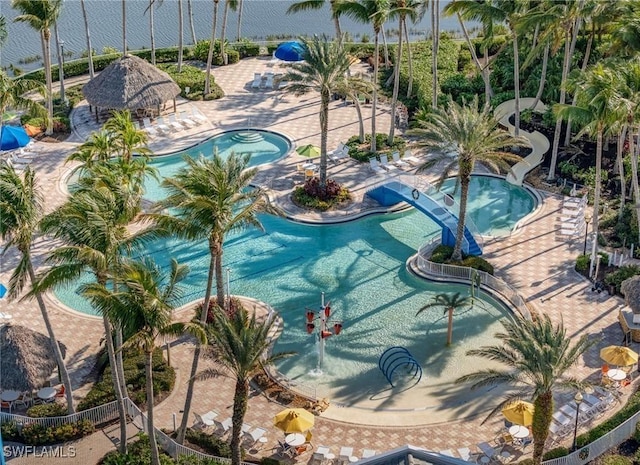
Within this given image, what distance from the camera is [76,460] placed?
1315 inches

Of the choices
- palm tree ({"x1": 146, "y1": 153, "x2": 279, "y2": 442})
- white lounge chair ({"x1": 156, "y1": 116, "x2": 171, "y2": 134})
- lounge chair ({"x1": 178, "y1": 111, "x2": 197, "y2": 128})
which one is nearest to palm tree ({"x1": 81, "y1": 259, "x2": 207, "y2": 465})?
palm tree ({"x1": 146, "y1": 153, "x2": 279, "y2": 442})

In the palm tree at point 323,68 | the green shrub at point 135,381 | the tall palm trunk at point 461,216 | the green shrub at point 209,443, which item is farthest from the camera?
the palm tree at point 323,68

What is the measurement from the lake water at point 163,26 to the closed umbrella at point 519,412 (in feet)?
174

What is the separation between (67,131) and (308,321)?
91.5 ft

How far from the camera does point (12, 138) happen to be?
54906 mm

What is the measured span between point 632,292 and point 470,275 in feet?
25.5

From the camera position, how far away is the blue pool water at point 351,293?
38.9 meters

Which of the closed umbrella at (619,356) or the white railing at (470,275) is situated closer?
the closed umbrella at (619,356)

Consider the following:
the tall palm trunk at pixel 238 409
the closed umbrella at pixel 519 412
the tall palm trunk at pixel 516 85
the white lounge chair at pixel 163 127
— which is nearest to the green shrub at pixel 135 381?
the tall palm trunk at pixel 238 409

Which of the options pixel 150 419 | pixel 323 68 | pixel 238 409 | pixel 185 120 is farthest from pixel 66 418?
pixel 185 120

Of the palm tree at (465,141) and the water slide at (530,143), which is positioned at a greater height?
the palm tree at (465,141)

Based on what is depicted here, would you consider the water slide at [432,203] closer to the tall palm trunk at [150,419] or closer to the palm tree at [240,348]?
the palm tree at [240,348]

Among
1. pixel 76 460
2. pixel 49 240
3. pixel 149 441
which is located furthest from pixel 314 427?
pixel 49 240

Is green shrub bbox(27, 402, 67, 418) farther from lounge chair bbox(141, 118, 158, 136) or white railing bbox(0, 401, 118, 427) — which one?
lounge chair bbox(141, 118, 158, 136)
